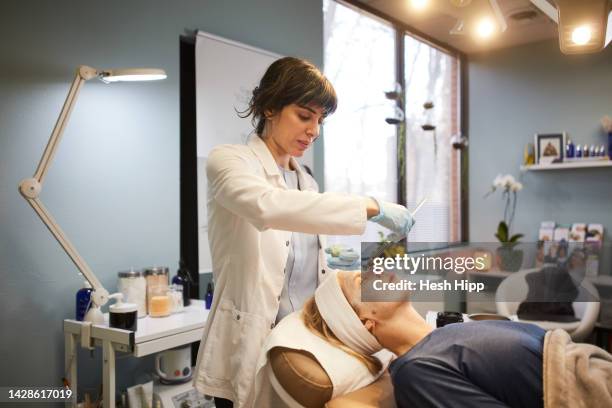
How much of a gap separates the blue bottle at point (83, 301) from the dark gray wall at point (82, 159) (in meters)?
0.13

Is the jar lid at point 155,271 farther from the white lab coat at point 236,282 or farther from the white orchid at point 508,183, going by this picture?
the white orchid at point 508,183

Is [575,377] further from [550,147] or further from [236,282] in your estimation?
[550,147]

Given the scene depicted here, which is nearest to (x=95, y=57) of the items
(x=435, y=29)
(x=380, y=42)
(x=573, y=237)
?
(x=380, y=42)

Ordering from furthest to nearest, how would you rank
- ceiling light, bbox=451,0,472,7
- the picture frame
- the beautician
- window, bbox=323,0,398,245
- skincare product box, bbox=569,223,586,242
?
the picture frame < skincare product box, bbox=569,223,586,242 < window, bbox=323,0,398,245 < ceiling light, bbox=451,0,472,7 < the beautician

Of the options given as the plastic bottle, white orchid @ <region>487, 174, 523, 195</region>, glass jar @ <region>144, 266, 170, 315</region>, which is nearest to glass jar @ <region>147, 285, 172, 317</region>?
glass jar @ <region>144, 266, 170, 315</region>

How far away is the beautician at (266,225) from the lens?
1104mm

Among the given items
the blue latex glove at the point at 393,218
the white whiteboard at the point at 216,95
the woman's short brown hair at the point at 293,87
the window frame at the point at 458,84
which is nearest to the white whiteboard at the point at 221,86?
the white whiteboard at the point at 216,95

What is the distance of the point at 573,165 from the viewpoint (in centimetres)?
436

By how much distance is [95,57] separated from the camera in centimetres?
230

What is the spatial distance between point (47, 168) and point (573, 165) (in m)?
4.06

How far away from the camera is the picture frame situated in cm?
456

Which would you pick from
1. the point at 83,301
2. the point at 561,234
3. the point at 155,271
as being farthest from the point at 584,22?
the point at 561,234

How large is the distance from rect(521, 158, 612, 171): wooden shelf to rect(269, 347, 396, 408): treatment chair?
3.84m

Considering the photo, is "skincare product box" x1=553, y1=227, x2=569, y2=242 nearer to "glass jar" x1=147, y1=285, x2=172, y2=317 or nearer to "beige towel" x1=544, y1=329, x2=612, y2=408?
"glass jar" x1=147, y1=285, x2=172, y2=317
